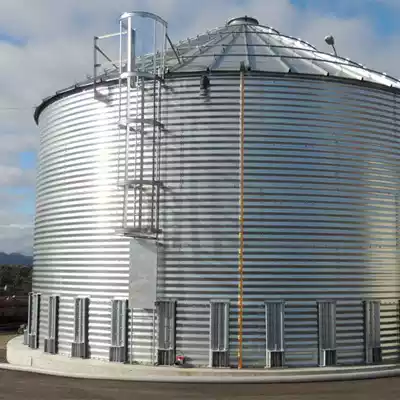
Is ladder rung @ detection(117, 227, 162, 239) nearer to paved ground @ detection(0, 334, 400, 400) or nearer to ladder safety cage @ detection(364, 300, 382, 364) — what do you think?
paved ground @ detection(0, 334, 400, 400)

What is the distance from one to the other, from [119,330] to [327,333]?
6.96 metres

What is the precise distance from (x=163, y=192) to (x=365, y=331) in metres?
8.42

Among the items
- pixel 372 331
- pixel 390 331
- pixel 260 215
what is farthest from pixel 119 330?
pixel 390 331

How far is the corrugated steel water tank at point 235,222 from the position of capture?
58.2 ft

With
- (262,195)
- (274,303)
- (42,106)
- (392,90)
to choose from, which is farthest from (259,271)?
(42,106)

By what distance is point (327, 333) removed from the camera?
58.4 ft

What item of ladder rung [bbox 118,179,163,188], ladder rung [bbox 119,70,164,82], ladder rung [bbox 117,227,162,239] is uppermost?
ladder rung [bbox 119,70,164,82]

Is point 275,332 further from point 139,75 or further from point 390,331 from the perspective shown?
point 139,75

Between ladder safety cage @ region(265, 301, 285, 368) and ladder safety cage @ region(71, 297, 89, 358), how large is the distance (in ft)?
20.7

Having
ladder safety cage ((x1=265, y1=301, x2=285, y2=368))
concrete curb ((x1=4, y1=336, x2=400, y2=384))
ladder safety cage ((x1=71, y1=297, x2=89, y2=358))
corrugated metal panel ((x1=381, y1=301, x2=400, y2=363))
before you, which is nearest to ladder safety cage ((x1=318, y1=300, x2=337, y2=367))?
concrete curb ((x1=4, y1=336, x2=400, y2=384))

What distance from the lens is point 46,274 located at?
21453mm

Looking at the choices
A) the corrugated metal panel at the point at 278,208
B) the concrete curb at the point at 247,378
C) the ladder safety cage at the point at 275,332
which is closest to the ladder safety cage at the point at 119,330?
the concrete curb at the point at 247,378

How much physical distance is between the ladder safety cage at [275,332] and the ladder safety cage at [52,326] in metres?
7.92

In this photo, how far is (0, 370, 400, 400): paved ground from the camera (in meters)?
14.9
